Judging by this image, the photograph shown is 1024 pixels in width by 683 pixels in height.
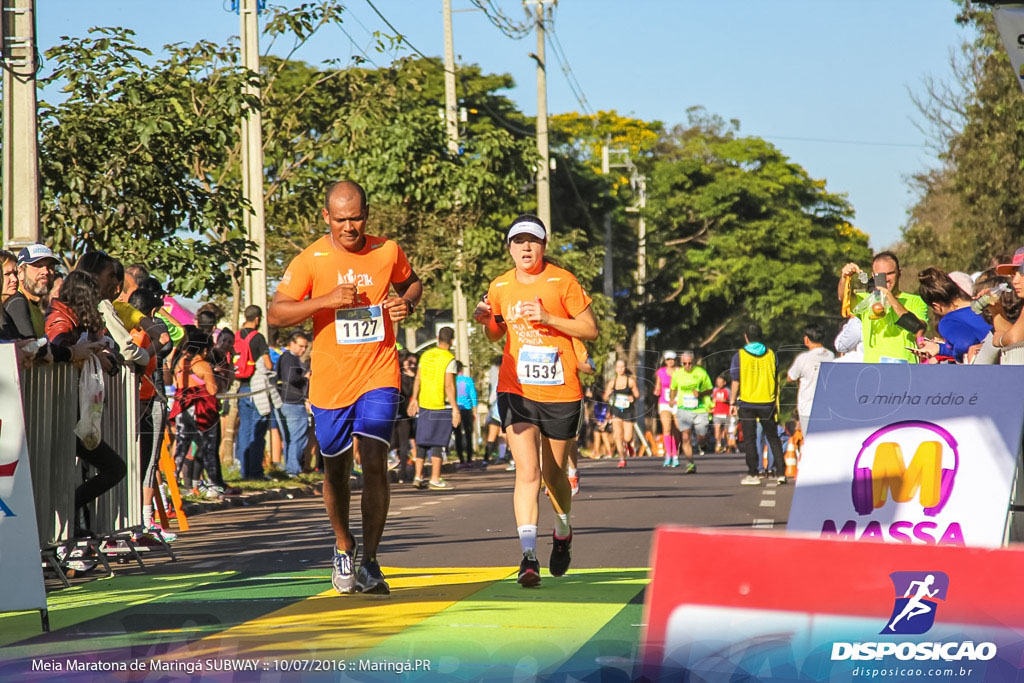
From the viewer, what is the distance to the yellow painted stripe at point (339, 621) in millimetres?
5961

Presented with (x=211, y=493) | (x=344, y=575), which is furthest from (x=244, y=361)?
(x=344, y=575)

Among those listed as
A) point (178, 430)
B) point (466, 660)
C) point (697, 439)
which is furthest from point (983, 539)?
point (697, 439)

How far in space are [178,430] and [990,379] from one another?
9.48 metres

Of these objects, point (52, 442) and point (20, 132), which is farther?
point (20, 132)

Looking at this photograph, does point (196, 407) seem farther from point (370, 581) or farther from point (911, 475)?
point (911, 475)

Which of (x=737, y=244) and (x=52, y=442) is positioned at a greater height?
(x=737, y=244)

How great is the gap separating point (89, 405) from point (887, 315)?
5560 mm

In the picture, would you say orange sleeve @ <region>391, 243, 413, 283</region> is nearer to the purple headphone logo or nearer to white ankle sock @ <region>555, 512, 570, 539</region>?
white ankle sock @ <region>555, 512, 570, 539</region>

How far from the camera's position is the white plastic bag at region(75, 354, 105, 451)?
875cm

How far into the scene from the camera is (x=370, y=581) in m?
7.66

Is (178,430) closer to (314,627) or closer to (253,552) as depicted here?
(253,552)

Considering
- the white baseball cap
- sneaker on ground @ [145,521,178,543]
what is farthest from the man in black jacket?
the white baseball cap

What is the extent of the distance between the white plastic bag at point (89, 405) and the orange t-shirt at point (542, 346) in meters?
2.32

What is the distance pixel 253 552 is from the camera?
1068 cm
